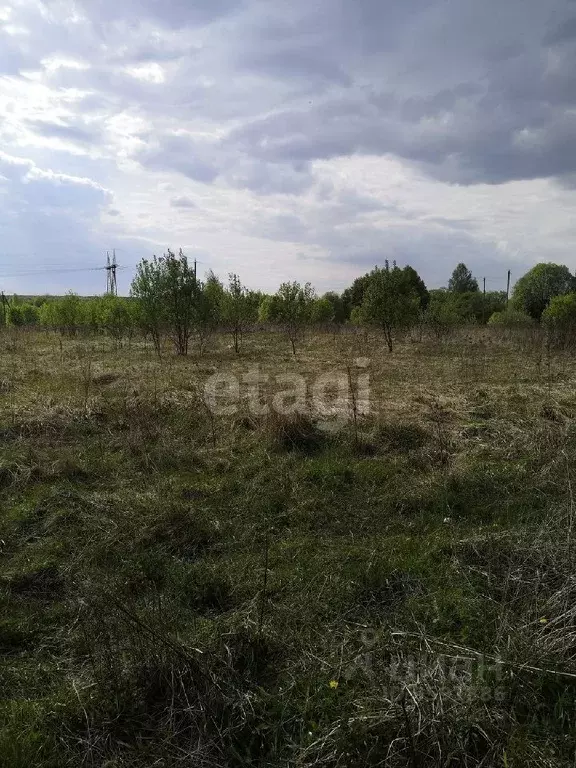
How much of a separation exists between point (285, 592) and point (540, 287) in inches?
1864

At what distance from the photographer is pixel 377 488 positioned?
606 centimetres

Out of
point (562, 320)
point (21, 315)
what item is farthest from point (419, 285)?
point (21, 315)

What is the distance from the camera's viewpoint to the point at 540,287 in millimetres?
44750

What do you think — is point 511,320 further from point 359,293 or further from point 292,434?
point 292,434

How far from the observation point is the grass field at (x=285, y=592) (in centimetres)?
256

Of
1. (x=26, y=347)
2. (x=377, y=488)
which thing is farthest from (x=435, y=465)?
(x=26, y=347)

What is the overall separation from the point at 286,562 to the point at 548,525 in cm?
225

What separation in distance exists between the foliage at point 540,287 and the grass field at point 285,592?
39.1m

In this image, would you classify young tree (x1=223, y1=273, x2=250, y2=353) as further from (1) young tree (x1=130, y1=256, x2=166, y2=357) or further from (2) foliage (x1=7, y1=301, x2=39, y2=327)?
(2) foliage (x1=7, y1=301, x2=39, y2=327)

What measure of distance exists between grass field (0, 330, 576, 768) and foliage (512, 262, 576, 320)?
128 feet

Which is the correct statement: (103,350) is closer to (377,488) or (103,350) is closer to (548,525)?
(377,488)

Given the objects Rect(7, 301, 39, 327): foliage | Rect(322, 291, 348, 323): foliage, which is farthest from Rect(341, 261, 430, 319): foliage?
Rect(7, 301, 39, 327): foliage

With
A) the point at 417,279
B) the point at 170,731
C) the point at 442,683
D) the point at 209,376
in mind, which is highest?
the point at 417,279

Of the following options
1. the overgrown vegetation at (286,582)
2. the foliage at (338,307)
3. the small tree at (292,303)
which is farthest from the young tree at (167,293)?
the foliage at (338,307)
